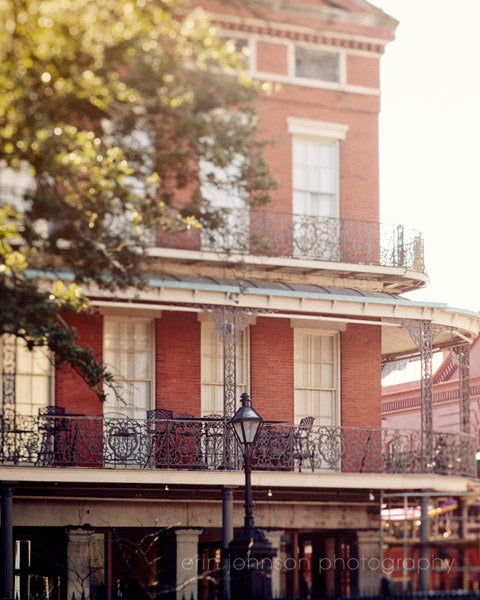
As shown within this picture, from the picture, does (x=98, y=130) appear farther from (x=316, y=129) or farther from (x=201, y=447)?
(x=316, y=129)

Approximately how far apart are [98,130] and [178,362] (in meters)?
9.05

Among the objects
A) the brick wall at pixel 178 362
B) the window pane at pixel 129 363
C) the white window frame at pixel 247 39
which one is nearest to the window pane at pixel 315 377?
the brick wall at pixel 178 362

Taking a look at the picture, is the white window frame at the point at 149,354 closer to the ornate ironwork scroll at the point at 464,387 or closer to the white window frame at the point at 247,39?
the white window frame at the point at 247,39

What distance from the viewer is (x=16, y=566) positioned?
91.2 feet

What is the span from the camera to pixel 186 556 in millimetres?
27312

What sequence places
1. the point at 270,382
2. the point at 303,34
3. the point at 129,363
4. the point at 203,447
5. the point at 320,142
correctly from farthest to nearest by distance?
the point at 320,142 < the point at 303,34 < the point at 270,382 < the point at 129,363 < the point at 203,447

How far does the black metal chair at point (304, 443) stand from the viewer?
27014 millimetres

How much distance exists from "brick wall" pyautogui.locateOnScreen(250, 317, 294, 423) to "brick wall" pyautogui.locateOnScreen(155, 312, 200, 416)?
110 centimetres

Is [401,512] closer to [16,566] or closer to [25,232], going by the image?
[16,566]

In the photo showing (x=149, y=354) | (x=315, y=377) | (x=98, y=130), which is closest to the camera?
(x=98, y=130)

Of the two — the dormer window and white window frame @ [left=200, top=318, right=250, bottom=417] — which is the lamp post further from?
the dormer window

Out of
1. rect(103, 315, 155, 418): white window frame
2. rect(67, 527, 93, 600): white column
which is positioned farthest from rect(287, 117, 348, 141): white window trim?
rect(67, 527, 93, 600): white column

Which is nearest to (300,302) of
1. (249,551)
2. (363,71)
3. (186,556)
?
(186,556)

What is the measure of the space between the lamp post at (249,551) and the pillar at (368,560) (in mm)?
6269
